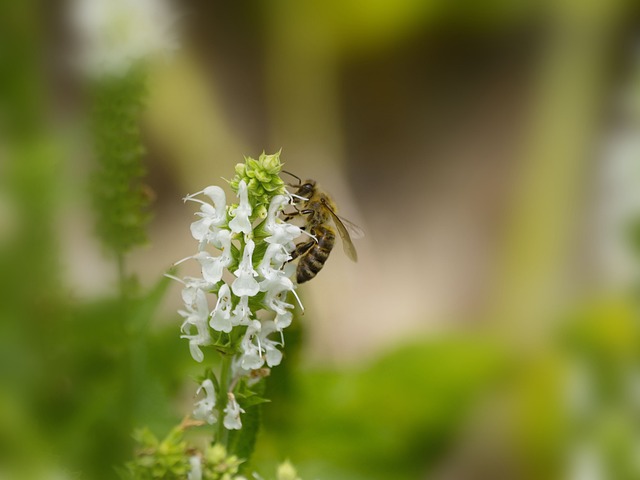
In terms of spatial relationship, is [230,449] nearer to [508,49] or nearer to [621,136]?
[621,136]

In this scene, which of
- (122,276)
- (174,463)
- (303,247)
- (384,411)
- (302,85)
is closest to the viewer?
(174,463)

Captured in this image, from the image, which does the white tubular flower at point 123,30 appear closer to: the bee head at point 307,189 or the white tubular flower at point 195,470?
the bee head at point 307,189

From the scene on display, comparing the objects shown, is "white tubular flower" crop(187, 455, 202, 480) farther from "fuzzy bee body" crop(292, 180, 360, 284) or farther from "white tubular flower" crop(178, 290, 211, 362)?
"fuzzy bee body" crop(292, 180, 360, 284)

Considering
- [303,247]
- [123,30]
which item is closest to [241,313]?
[303,247]

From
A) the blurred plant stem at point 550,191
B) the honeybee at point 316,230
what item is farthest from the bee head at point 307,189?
the blurred plant stem at point 550,191

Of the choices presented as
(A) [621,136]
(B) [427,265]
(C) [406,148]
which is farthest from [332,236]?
(C) [406,148]

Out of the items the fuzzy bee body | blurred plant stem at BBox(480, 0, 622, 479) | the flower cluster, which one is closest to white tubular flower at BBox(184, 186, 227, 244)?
the flower cluster

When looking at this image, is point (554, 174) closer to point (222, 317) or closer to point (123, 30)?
point (123, 30)
